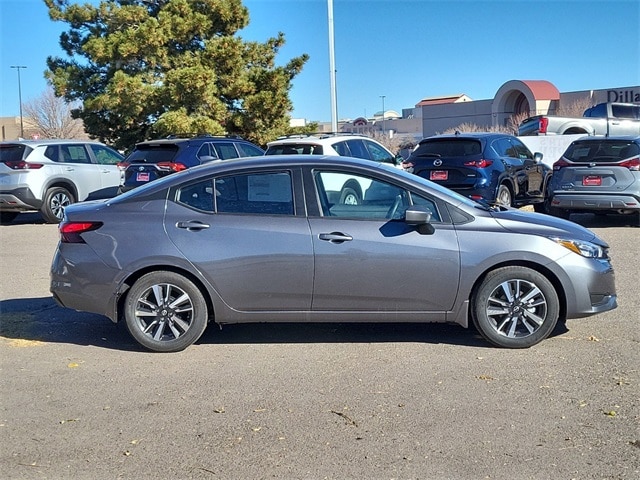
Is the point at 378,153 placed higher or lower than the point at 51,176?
higher

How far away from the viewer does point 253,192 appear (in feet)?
20.2

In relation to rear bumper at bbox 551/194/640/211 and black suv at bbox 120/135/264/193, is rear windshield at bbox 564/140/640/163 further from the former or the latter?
black suv at bbox 120/135/264/193

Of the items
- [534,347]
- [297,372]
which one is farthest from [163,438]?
[534,347]

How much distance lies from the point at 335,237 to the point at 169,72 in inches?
844

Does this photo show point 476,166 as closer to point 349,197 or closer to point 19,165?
point 349,197

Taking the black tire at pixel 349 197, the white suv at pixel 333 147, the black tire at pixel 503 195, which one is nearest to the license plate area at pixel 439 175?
the black tire at pixel 503 195

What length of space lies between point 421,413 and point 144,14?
25325mm

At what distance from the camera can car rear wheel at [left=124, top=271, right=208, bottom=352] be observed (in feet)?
19.6

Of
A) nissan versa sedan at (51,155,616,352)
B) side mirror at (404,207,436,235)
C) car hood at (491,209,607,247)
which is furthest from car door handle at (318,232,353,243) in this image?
car hood at (491,209,607,247)

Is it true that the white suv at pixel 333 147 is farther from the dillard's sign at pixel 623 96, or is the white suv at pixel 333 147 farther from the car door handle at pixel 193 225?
the dillard's sign at pixel 623 96

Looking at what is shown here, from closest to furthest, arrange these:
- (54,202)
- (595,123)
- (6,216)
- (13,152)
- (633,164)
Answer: (633,164) → (13,152) → (54,202) → (6,216) → (595,123)

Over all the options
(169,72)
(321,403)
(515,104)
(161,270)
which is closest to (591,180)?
(161,270)

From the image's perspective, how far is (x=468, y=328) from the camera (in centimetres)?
662

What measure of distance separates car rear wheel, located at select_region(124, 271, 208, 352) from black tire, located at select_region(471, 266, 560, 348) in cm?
228
